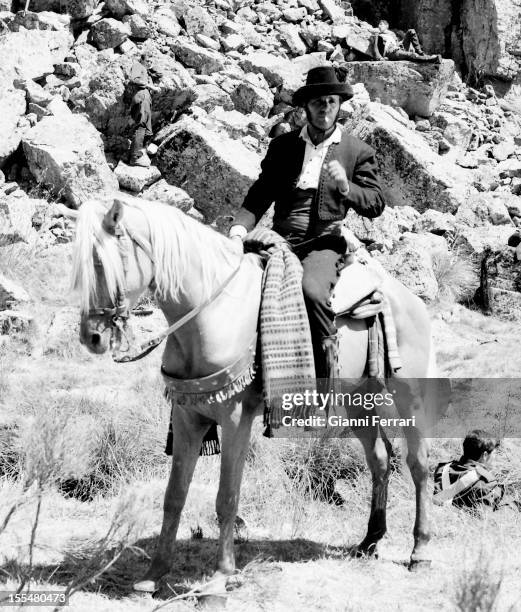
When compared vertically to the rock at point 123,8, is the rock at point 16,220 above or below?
below

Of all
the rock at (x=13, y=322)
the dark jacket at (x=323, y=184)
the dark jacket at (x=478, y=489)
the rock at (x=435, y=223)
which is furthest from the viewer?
the rock at (x=435, y=223)

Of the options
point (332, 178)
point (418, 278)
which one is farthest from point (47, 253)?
point (332, 178)

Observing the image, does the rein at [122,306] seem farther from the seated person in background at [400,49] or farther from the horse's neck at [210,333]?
the seated person in background at [400,49]

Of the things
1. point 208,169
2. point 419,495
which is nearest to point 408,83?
point 208,169

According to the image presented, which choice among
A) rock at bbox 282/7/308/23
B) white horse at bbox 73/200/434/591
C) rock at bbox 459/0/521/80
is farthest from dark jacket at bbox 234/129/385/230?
rock at bbox 459/0/521/80

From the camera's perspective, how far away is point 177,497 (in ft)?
13.7

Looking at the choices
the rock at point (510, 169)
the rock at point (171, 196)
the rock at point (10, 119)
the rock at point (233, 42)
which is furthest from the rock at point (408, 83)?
the rock at point (10, 119)

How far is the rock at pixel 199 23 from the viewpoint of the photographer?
53.0ft

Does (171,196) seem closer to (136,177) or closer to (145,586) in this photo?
(136,177)

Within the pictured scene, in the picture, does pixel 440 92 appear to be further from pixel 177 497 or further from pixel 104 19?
pixel 177 497

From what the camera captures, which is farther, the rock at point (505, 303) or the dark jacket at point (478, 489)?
the rock at point (505, 303)

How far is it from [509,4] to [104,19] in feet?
32.6

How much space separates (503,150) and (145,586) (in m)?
14.1

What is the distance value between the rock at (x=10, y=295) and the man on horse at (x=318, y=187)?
15.1 ft
